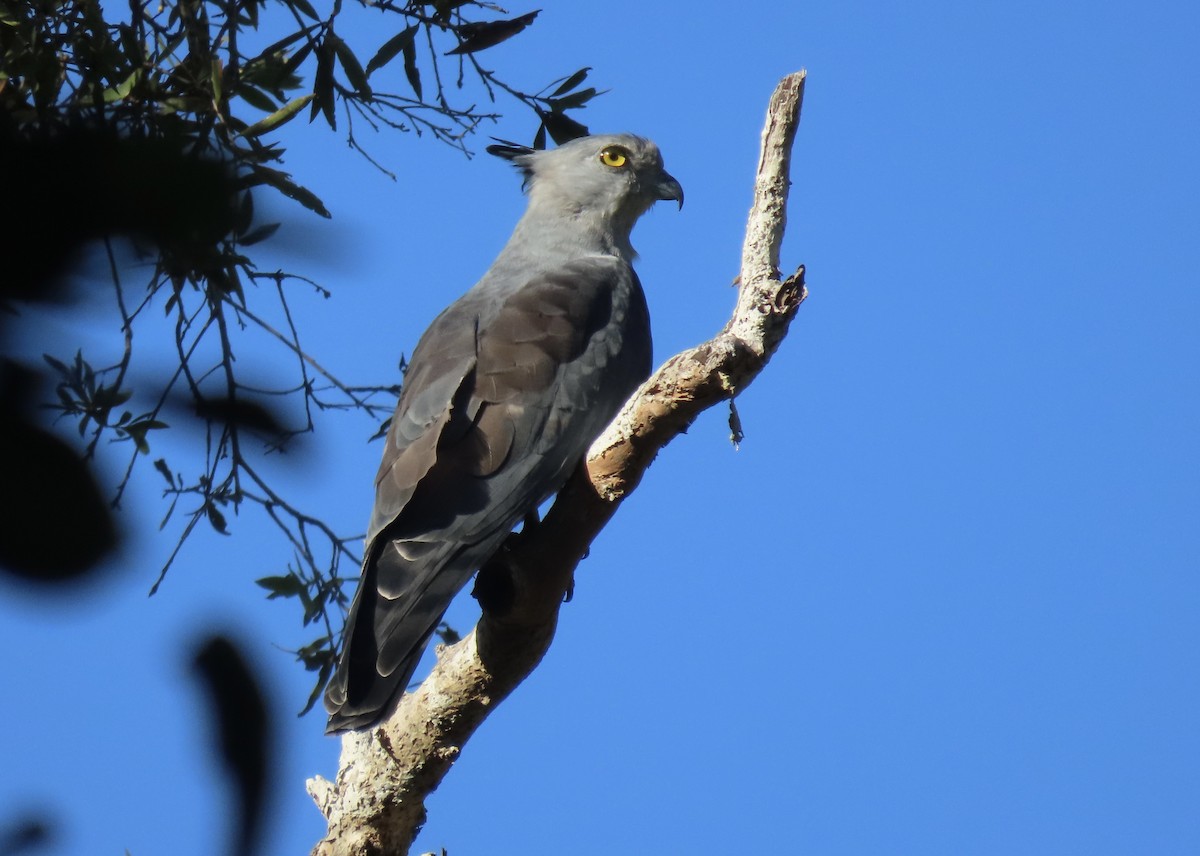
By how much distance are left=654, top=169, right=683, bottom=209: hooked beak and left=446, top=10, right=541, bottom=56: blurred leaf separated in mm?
1738

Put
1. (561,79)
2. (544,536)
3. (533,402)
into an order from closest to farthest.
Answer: (544,536), (533,402), (561,79)

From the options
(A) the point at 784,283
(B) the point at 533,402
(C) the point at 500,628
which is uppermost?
(B) the point at 533,402

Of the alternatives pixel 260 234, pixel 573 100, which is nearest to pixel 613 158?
pixel 573 100

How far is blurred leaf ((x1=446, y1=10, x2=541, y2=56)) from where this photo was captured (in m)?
3.92

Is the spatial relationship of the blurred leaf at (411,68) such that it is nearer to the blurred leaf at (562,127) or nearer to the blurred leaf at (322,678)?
the blurred leaf at (562,127)

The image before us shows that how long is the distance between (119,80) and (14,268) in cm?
268

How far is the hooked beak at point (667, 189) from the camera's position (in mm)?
5602

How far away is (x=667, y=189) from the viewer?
5605 mm

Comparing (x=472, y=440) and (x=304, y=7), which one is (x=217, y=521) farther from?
(x=304, y=7)

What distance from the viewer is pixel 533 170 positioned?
5785mm

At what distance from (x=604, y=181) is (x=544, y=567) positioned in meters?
2.78

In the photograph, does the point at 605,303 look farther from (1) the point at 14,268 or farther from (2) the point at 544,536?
(1) the point at 14,268

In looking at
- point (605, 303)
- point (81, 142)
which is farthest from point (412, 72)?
point (81, 142)

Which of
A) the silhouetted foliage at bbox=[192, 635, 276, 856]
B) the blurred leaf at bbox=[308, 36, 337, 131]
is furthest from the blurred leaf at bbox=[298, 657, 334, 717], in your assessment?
the silhouetted foliage at bbox=[192, 635, 276, 856]
